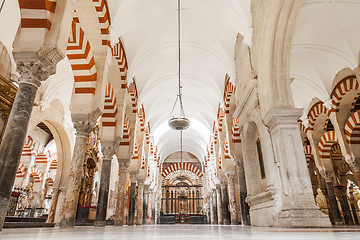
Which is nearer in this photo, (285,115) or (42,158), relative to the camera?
(285,115)

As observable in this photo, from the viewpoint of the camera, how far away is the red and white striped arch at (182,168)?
1984 cm

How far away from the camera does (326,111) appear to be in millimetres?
8477

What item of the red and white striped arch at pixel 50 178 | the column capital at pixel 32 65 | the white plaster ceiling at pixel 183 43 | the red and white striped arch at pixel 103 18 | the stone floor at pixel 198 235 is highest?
the white plaster ceiling at pixel 183 43

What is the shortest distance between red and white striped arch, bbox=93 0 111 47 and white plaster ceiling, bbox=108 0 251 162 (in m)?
0.22

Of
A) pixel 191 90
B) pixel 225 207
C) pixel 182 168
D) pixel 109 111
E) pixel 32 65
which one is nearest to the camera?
pixel 32 65

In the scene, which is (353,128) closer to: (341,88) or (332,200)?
(341,88)

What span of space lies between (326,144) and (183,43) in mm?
6656

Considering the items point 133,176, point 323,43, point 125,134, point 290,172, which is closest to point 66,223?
point 290,172

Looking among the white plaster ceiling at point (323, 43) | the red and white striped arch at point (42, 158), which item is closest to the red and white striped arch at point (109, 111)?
the white plaster ceiling at point (323, 43)

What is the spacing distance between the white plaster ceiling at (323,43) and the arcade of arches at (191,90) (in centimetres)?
3

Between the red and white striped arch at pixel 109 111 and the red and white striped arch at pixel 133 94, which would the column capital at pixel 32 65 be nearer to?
the red and white striped arch at pixel 109 111

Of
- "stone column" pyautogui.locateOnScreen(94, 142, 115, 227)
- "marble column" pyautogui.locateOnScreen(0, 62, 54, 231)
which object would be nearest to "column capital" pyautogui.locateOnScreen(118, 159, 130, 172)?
"stone column" pyautogui.locateOnScreen(94, 142, 115, 227)

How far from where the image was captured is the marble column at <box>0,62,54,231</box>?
2.41 m

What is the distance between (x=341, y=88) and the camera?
7211mm
